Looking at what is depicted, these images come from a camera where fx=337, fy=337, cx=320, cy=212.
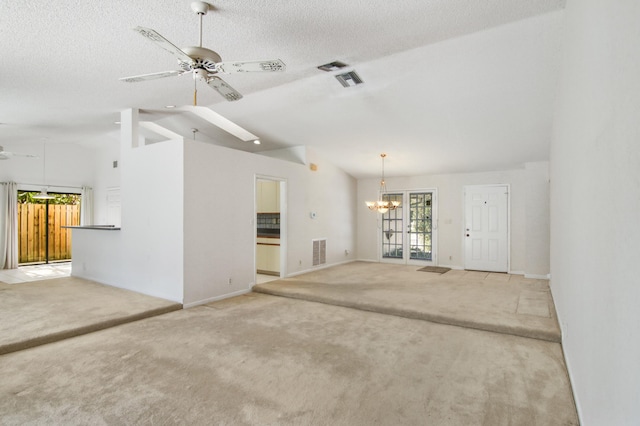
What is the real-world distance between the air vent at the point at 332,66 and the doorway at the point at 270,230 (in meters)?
2.63

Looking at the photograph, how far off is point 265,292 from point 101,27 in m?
4.20

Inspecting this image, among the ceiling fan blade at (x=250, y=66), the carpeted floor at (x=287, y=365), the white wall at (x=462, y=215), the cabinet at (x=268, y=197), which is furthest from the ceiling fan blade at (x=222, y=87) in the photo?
the white wall at (x=462, y=215)

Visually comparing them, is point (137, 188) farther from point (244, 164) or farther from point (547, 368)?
point (547, 368)

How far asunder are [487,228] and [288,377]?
21.1ft

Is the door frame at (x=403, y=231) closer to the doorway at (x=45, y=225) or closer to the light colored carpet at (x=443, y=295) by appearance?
the light colored carpet at (x=443, y=295)

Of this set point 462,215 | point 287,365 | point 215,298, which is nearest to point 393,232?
point 462,215

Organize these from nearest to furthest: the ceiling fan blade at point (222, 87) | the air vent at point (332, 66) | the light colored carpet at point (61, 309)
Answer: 1. the ceiling fan blade at point (222, 87)
2. the light colored carpet at point (61, 309)
3. the air vent at point (332, 66)

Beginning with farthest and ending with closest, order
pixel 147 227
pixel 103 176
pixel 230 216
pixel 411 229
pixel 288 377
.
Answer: pixel 103 176 → pixel 411 229 → pixel 230 216 → pixel 147 227 → pixel 288 377

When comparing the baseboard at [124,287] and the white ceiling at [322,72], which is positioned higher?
the white ceiling at [322,72]

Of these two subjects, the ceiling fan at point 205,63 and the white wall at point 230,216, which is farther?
the white wall at point 230,216

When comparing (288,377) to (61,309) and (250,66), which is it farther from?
(61,309)

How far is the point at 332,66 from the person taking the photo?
4078 millimetres

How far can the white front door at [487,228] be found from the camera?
7.51 m

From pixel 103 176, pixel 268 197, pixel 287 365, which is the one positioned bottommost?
pixel 287 365
